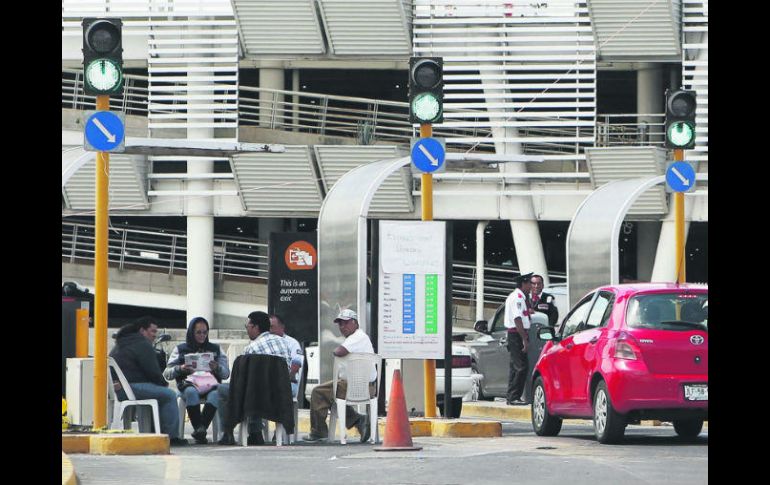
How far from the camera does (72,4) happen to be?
37.0 meters

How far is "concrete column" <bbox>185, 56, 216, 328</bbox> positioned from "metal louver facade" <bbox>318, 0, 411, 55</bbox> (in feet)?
13.3

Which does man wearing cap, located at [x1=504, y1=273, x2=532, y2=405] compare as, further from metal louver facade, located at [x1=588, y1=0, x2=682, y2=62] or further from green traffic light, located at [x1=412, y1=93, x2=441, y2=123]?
metal louver facade, located at [x1=588, y1=0, x2=682, y2=62]

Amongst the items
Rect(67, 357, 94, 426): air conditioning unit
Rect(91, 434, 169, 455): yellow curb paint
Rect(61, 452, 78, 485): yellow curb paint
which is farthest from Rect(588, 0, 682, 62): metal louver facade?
Rect(61, 452, 78, 485): yellow curb paint

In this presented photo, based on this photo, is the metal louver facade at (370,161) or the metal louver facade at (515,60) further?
the metal louver facade at (370,161)

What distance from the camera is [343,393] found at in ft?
55.5

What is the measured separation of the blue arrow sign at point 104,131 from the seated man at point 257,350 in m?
2.77

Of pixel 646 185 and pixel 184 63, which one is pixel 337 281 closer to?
pixel 646 185

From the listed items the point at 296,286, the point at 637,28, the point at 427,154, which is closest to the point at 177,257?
the point at 637,28

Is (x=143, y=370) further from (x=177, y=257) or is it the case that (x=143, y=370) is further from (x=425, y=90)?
(x=177, y=257)

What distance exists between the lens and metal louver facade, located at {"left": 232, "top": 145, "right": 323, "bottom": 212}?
37562 mm

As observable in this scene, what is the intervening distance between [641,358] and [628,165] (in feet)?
70.7

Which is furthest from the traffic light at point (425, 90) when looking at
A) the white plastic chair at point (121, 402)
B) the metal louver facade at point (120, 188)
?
the metal louver facade at point (120, 188)

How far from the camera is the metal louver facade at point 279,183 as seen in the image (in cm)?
3756

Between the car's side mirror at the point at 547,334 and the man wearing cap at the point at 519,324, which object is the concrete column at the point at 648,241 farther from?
the car's side mirror at the point at 547,334
